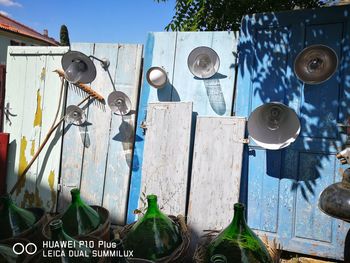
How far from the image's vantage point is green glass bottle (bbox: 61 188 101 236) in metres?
1.58

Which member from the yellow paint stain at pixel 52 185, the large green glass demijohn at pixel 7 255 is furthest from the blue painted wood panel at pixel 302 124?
the yellow paint stain at pixel 52 185

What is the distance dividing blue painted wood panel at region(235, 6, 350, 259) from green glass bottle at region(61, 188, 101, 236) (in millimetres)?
1796

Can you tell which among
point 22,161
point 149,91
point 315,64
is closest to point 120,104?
point 149,91

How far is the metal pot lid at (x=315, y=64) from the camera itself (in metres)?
2.57

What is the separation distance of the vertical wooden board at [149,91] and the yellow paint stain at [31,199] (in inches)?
50.0

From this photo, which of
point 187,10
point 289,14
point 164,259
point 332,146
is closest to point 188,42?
point 289,14

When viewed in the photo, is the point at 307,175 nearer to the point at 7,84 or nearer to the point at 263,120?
the point at 263,120

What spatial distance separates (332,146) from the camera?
273cm

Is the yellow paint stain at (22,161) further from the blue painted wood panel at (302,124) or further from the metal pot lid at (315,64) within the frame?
the metal pot lid at (315,64)

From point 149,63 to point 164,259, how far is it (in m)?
2.47

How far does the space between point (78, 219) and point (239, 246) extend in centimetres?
85

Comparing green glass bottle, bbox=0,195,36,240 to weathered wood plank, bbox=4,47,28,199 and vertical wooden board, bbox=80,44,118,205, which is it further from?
weathered wood plank, bbox=4,47,28,199

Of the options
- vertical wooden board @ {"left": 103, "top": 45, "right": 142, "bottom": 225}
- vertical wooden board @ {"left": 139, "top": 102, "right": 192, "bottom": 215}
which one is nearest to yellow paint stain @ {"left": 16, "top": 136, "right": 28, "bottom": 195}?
vertical wooden board @ {"left": 103, "top": 45, "right": 142, "bottom": 225}

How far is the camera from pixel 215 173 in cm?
295
